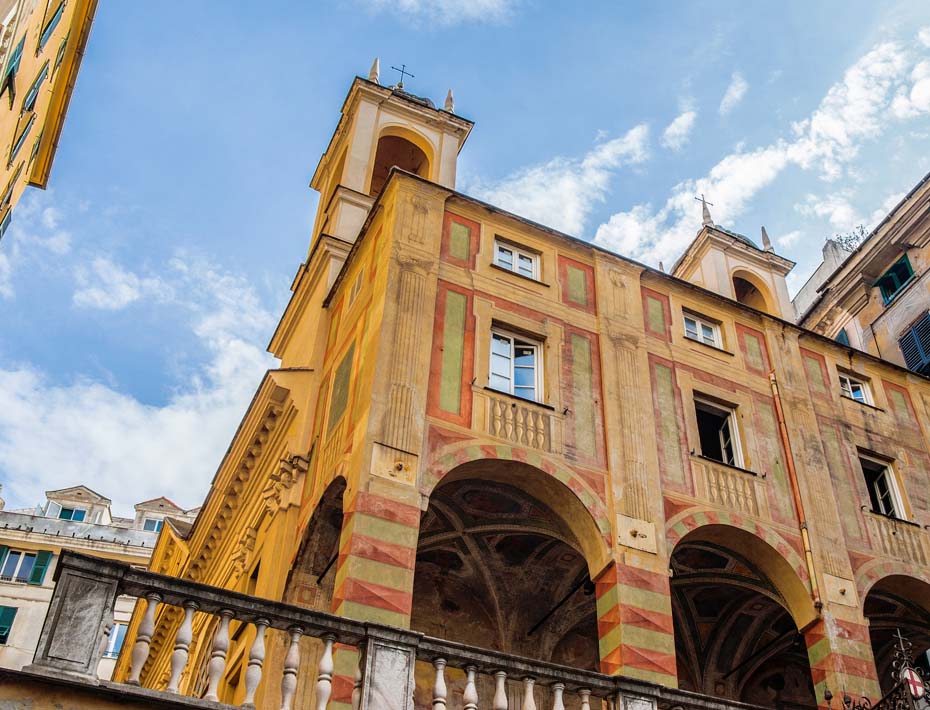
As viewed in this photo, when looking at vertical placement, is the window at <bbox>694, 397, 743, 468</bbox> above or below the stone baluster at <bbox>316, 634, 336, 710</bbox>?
above

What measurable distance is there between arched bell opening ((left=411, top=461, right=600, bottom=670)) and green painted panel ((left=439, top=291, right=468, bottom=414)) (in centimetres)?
216

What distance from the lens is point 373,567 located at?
12.8m

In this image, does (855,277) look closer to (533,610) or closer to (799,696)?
(799,696)

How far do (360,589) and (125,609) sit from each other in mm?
29969

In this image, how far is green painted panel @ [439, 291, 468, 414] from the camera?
15.1 m

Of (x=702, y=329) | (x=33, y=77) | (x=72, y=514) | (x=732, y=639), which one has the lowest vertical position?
(x=732, y=639)

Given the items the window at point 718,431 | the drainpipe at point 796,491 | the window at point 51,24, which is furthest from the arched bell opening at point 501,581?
the window at point 51,24

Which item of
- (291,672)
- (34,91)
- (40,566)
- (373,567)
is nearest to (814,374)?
(373,567)

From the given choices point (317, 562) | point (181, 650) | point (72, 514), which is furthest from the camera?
point (72, 514)

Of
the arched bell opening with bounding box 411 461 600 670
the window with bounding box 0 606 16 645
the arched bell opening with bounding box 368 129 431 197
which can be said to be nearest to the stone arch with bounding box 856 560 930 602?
the arched bell opening with bounding box 411 461 600 670

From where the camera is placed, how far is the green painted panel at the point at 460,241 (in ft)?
56.7

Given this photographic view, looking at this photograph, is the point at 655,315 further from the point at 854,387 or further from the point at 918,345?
the point at 918,345

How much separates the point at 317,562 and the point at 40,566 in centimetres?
2758

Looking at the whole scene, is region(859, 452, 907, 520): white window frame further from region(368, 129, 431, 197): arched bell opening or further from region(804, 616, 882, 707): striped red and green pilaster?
region(368, 129, 431, 197): arched bell opening
